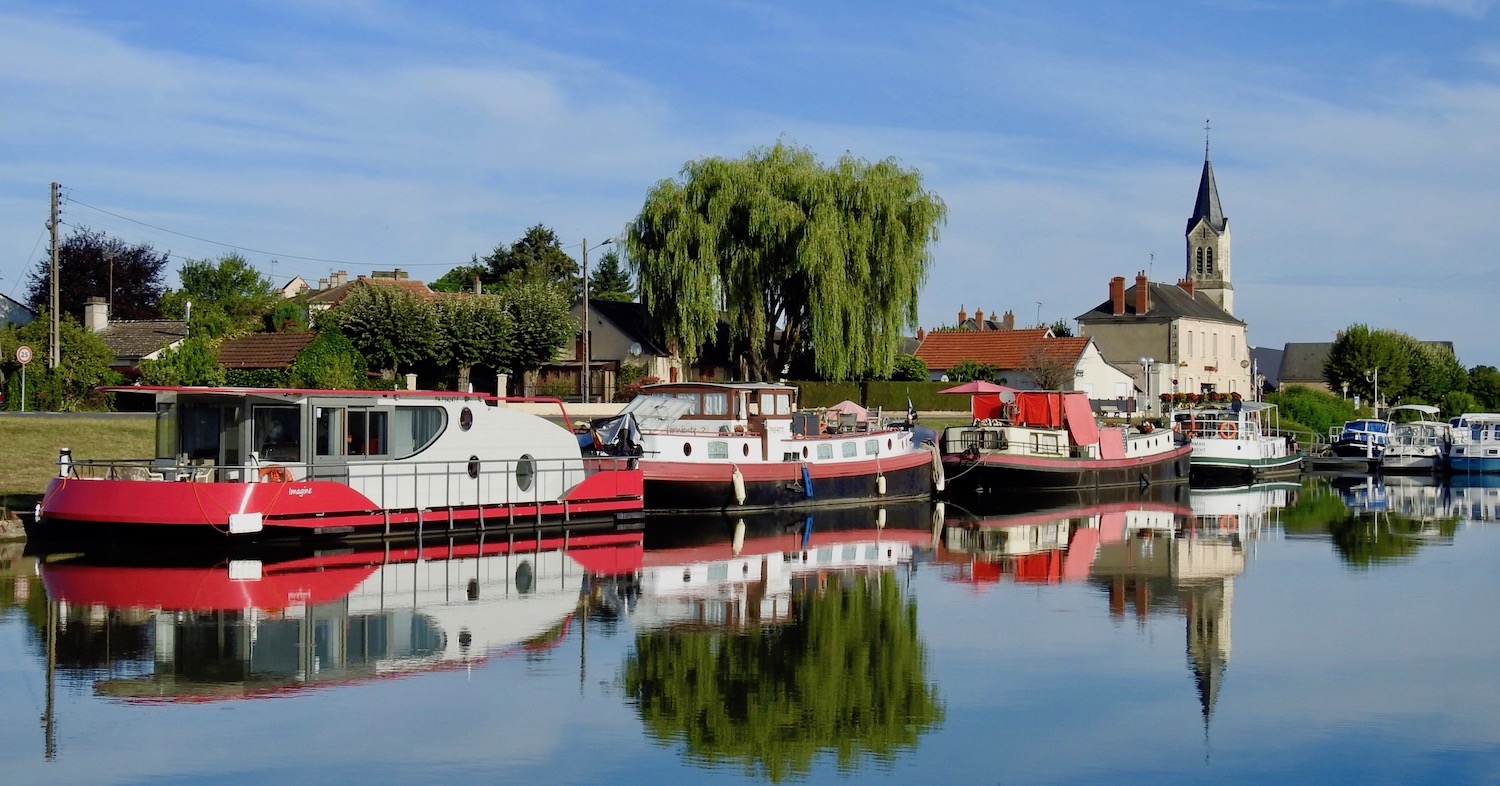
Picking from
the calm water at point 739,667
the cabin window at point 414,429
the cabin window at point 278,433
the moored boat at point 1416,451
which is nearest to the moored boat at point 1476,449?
the moored boat at point 1416,451

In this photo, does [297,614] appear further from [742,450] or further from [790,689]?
[742,450]

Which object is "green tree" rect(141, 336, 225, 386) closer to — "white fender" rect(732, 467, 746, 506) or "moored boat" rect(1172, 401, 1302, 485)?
"white fender" rect(732, 467, 746, 506)

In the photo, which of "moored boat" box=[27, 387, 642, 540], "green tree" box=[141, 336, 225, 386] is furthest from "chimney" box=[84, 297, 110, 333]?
"moored boat" box=[27, 387, 642, 540]

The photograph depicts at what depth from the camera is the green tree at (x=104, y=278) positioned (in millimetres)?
74188

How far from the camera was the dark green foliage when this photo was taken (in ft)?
161

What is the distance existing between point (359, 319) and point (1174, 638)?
126 feet

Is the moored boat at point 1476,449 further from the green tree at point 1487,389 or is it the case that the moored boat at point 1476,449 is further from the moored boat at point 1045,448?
the green tree at point 1487,389

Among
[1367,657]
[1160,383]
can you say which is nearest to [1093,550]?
[1367,657]

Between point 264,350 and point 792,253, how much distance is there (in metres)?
17.9

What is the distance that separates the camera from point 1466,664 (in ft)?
61.6

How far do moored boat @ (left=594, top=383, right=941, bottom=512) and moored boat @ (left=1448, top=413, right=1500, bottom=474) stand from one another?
33.3m

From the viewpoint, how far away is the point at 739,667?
57.7 ft

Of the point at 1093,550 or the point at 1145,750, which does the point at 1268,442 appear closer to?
the point at 1093,550

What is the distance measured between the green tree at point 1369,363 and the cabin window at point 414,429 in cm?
8352
